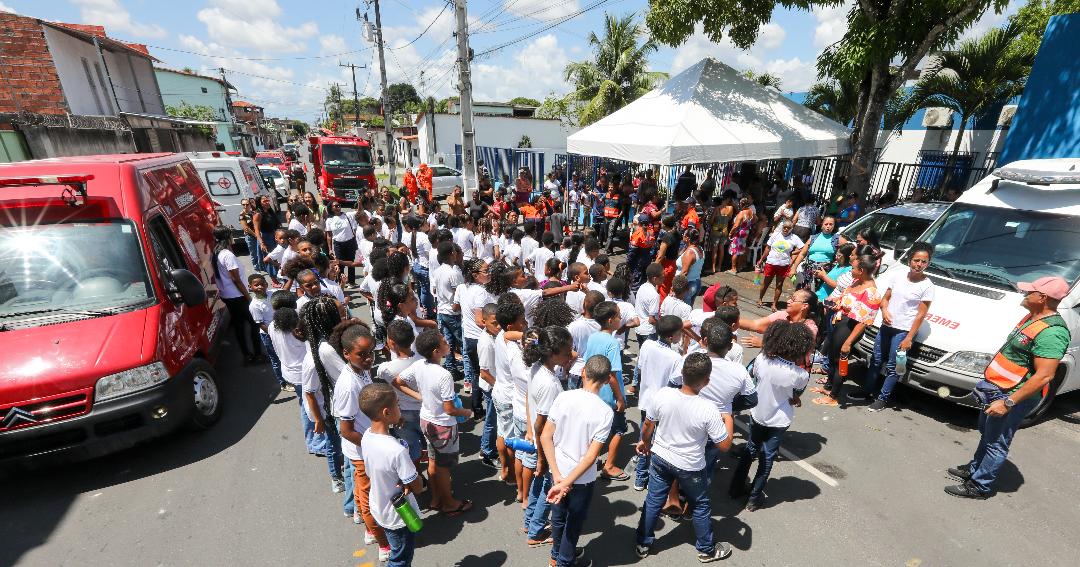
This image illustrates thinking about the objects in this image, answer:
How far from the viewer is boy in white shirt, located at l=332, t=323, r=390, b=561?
3.06 m

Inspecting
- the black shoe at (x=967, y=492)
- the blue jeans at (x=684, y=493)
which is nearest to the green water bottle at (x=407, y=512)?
the blue jeans at (x=684, y=493)

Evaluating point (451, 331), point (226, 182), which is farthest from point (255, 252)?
point (451, 331)

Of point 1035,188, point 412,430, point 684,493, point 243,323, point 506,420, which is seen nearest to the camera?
point 684,493

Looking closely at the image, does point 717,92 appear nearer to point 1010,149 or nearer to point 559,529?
point 1010,149

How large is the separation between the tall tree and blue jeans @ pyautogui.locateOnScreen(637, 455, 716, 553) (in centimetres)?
892

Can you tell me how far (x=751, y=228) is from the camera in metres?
9.88

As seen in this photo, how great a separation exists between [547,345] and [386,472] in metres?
1.17

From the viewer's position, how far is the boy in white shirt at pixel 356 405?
306cm

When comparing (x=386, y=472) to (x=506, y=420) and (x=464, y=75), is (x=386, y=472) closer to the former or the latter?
(x=506, y=420)

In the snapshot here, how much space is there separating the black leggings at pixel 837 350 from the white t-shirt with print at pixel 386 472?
15.4 feet

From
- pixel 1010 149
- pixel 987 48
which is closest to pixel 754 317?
pixel 1010 149

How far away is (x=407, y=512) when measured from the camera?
2.53 metres

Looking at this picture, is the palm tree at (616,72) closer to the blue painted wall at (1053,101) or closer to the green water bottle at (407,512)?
the blue painted wall at (1053,101)

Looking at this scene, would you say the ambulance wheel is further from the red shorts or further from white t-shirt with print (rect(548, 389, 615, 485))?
white t-shirt with print (rect(548, 389, 615, 485))
